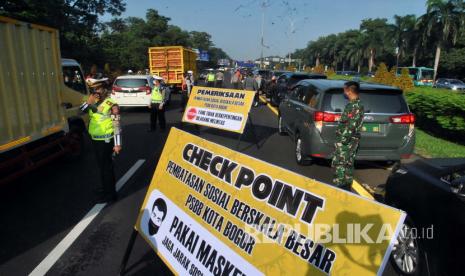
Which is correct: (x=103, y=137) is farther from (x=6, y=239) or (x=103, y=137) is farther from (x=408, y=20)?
(x=408, y=20)

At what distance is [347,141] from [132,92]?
40.1 ft

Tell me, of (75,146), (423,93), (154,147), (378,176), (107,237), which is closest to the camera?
(107,237)

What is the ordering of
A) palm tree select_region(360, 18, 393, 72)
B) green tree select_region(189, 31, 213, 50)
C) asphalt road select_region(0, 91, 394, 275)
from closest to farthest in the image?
asphalt road select_region(0, 91, 394, 275) < palm tree select_region(360, 18, 393, 72) < green tree select_region(189, 31, 213, 50)

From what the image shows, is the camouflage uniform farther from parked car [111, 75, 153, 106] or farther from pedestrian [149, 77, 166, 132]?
parked car [111, 75, 153, 106]

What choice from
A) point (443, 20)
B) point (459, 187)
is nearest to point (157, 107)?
point (459, 187)

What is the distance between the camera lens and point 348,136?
18.9ft

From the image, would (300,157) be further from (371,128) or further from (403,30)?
(403,30)

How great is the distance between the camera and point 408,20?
6650 cm

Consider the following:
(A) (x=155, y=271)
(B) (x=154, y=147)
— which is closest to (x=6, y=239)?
(A) (x=155, y=271)

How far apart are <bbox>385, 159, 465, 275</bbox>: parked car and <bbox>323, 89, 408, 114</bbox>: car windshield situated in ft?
9.32

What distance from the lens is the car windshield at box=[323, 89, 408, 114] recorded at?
22.6ft

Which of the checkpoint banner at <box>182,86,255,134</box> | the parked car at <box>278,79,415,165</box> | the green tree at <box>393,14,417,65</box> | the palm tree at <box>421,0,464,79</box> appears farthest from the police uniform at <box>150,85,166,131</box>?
the green tree at <box>393,14,417,65</box>

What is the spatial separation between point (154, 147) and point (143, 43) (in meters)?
52.9

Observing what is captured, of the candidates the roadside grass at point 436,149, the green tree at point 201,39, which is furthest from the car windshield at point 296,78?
the green tree at point 201,39
